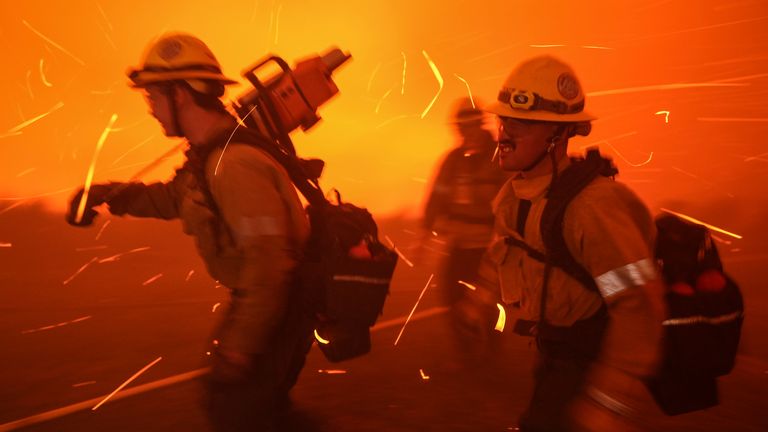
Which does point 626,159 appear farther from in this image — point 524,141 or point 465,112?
point 524,141

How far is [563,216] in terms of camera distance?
254cm

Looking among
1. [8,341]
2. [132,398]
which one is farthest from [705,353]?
[8,341]

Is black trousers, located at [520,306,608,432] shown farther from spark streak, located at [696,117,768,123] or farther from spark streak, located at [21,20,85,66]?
spark streak, located at [696,117,768,123]

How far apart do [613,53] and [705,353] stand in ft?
67.5

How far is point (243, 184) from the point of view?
2893 millimetres

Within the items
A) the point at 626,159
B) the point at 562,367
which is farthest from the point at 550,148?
the point at 626,159

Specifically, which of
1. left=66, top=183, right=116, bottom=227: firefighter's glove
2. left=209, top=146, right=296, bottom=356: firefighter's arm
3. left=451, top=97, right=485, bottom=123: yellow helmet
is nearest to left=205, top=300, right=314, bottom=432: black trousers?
left=209, top=146, right=296, bottom=356: firefighter's arm

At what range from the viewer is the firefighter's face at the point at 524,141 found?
282 centimetres

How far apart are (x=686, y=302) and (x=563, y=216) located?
16.7 inches

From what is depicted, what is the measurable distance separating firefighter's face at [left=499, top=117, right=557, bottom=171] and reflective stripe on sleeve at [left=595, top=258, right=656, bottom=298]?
572mm

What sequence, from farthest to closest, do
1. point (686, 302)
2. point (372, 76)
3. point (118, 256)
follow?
1. point (372, 76)
2. point (118, 256)
3. point (686, 302)

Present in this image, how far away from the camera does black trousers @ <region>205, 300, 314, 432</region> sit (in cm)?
291

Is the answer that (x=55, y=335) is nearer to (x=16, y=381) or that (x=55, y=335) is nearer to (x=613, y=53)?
(x=16, y=381)

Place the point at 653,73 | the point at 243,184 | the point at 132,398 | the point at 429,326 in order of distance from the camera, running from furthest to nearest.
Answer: the point at 653,73 < the point at 429,326 < the point at 132,398 < the point at 243,184
